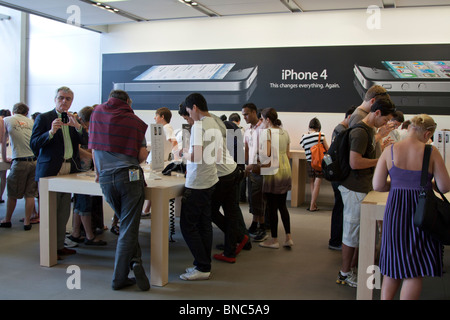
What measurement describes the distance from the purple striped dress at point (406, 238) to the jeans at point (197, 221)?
153cm

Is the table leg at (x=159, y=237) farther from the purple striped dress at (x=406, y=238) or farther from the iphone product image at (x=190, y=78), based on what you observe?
the iphone product image at (x=190, y=78)

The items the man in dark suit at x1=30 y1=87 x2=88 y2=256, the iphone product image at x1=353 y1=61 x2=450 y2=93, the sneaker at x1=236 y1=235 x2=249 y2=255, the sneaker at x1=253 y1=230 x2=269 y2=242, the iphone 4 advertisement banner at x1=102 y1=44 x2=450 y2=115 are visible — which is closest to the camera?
the man in dark suit at x1=30 y1=87 x2=88 y2=256

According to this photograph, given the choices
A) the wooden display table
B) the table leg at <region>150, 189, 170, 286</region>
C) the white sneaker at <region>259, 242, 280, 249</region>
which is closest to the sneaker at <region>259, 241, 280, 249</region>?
the white sneaker at <region>259, 242, 280, 249</region>

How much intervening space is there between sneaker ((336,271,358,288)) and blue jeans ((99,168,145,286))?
5.66 feet

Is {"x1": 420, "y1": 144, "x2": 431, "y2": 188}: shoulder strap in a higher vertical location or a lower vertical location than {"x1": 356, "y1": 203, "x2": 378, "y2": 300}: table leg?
higher

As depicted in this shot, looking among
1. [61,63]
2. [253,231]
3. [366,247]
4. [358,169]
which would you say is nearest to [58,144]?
[253,231]

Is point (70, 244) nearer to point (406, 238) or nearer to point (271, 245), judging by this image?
point (271, 245)

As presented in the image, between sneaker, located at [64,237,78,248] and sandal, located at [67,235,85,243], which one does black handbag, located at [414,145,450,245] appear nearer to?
sneaker, located at [64,237,78,248]

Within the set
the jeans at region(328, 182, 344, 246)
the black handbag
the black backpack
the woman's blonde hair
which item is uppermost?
the woman's blonde hair

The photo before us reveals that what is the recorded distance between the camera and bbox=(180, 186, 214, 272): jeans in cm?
369

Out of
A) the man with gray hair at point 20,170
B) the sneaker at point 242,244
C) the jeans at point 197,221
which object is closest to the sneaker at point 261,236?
the sneaker at point 242,244

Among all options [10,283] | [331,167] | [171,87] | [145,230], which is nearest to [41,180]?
[10,283]

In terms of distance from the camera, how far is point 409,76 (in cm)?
732

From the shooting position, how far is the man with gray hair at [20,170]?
536 centimetres
